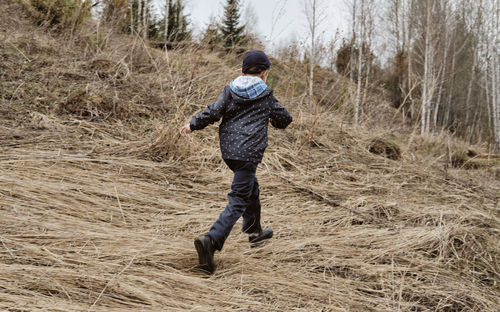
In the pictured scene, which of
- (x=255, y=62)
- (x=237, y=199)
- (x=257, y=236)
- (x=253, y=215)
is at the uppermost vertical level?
(x=255, y=62)

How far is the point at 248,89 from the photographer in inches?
78.1

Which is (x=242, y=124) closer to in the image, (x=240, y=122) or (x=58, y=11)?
(x=240, y=122)

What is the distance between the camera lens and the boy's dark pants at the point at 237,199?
186cm

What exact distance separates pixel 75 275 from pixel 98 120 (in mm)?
2792

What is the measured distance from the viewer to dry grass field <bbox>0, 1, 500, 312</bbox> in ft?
5.39

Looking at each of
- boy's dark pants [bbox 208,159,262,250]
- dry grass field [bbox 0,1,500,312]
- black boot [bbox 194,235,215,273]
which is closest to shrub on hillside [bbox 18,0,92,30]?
dry grass field [bbox 0,1,500,312]

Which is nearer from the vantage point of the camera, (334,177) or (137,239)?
(137,239)

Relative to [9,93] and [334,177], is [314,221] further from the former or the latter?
[9,93]

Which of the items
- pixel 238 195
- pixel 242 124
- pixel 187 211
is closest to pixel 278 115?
pixel 242 124

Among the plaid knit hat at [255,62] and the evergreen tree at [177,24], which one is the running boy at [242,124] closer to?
the plaid knit hat at [255,62]

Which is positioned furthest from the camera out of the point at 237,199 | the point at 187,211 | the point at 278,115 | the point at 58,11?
the point at 58,11

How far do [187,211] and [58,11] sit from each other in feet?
18.2

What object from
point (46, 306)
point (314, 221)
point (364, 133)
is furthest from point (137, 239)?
point (364, 133)

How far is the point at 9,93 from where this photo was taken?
3.98m
